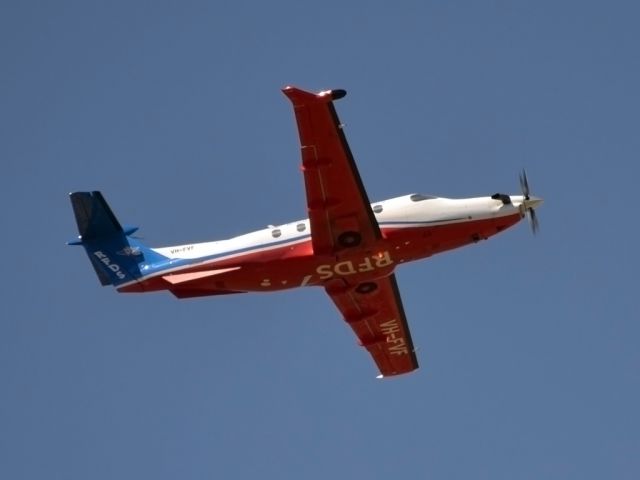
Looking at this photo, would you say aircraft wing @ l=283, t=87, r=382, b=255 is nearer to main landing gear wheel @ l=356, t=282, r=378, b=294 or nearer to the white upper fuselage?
the white upper fuselage

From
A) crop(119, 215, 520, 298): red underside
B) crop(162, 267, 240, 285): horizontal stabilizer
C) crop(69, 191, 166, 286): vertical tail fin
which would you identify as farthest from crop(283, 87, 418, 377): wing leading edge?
crop(69, 191, 166, 286): vertical tail fin

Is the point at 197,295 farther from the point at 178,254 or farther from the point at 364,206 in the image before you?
the point at 364,206

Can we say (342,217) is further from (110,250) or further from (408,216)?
(110,250)

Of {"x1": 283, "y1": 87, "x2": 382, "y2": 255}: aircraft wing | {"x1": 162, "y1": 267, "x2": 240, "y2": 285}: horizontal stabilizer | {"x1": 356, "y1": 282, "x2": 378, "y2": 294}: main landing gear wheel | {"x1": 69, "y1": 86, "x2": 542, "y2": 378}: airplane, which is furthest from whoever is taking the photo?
{"x1": 356, "y1": 282, "x2": 378, "y2": 294}: main landing gear wheel

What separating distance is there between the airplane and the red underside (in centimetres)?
4

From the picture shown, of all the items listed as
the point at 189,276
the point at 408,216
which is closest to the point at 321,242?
the point at 408,216

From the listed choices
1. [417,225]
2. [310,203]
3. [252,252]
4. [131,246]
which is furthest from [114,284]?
[417,225]

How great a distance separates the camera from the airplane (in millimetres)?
45375

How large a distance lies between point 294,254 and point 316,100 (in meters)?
7.83

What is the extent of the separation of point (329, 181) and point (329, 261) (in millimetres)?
3894

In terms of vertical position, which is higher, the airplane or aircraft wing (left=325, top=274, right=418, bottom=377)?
the airplane

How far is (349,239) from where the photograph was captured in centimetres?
4634

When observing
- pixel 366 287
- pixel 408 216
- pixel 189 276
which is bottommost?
pixel 366 287

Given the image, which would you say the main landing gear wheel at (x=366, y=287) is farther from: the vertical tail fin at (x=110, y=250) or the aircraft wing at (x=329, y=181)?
the vertical tail fin at (x=110, y=250)
